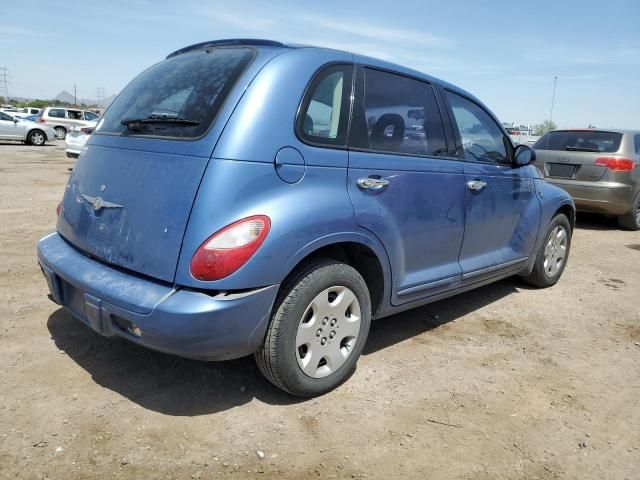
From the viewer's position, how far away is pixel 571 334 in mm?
3957

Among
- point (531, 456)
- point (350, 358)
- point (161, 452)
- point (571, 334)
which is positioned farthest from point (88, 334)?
point (571, 334)

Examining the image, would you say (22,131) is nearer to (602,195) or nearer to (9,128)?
(9,128)

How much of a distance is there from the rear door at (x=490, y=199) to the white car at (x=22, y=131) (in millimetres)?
22337

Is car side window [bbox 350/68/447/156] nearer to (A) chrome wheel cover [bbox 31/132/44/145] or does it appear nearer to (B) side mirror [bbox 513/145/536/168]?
(B) side mirror [bbox 513/145/536/168]

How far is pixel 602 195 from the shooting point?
7715 millimetres

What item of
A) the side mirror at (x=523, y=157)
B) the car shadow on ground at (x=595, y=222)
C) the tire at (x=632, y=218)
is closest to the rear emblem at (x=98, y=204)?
the side mirror at (x=523, y=157)

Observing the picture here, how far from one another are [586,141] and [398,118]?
614 cm

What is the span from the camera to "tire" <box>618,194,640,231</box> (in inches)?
320

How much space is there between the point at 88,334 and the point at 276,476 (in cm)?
182

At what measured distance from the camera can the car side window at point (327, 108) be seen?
2596mm

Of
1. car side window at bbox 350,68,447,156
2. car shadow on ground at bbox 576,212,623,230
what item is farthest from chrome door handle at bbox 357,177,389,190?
car shadow on ground at bbox 576,212,623,230


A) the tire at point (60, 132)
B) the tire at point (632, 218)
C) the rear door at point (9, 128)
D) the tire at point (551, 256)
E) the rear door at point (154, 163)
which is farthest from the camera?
the tire at point (60, 132)

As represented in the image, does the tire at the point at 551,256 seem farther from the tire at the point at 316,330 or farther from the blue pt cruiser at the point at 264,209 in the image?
the tire at the point at 316,330

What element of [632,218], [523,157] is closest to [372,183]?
[523,157]
